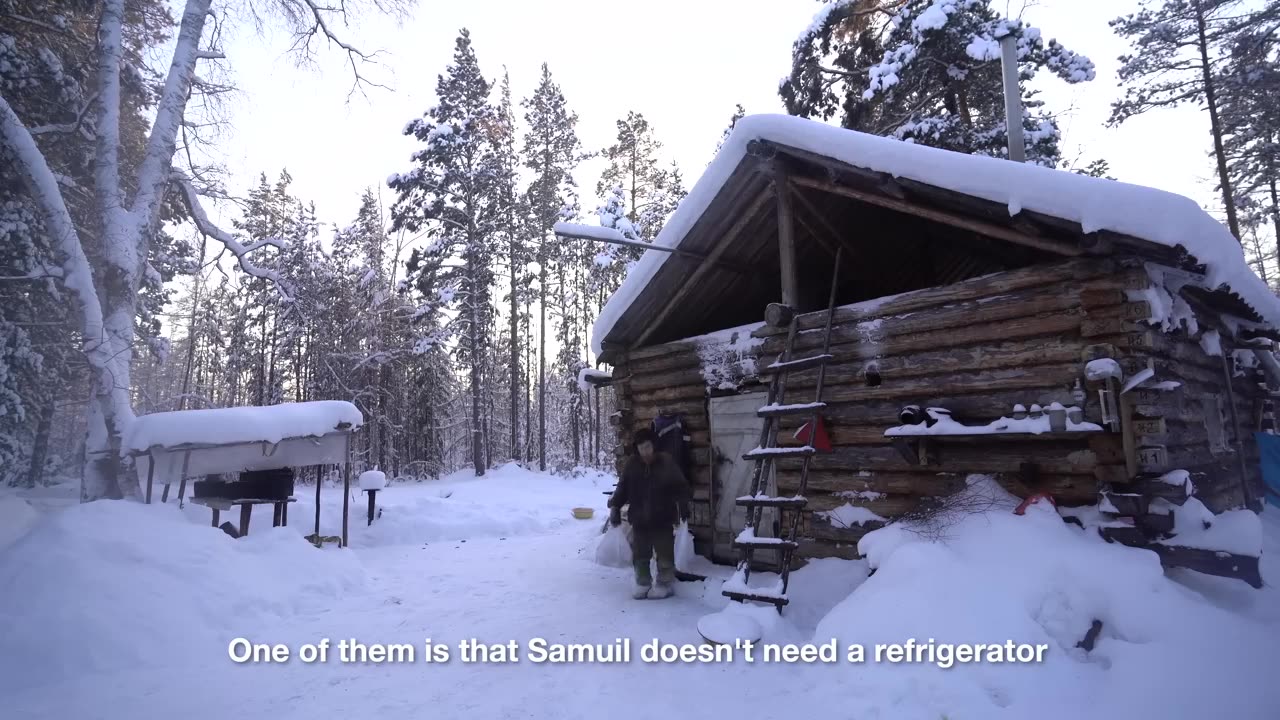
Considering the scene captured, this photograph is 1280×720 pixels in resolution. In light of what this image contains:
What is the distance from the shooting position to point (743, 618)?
548 cm

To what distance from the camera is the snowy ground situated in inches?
159

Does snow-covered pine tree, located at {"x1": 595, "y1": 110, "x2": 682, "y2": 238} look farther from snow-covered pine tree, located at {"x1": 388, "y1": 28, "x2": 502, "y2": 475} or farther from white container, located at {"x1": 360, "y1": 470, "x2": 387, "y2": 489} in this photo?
white container, located at {"x1": 360, "y1": 470, "x2": 387, "y2": 489}

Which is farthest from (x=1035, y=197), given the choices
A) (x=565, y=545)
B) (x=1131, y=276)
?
(x=565, y=545)

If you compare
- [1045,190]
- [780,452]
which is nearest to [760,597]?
[780,452]

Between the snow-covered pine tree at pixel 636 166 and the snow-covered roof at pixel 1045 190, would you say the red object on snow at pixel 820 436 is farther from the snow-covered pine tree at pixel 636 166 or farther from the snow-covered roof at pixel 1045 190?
the snow-covered pine tree at pixel 636 166

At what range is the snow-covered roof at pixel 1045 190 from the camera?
16.5ft

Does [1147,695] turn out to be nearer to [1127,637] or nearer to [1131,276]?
[1127,637]

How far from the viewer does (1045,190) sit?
17.7ft

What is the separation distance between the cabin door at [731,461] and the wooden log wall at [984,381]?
0.41 metres

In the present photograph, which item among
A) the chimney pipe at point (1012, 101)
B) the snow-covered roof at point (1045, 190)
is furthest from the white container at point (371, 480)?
the chimney pipe at point (1012, 101)

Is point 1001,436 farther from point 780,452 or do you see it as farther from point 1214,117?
point 1214,117

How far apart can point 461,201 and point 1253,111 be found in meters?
28.2

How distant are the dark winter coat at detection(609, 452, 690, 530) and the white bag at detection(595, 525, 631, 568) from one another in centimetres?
210

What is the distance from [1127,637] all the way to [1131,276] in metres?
3.05
